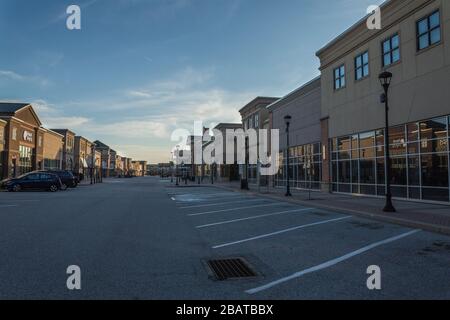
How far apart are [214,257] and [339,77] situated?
21050mm

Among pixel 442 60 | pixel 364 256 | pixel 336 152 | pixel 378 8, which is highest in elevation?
pixel 378 8

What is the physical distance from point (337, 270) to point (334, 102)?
21.0m

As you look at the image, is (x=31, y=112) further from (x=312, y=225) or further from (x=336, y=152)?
(x=312, y=225)

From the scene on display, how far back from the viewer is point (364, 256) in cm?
777

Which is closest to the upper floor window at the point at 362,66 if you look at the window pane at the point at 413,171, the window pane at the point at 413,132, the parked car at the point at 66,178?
the window pane at the point at 413,132

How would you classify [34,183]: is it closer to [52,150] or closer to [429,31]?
[429,31]

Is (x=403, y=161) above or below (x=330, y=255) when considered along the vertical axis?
above

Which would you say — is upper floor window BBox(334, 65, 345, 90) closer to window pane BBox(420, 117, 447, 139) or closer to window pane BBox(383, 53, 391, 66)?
window pane BBox(383, 53, 391, 66)

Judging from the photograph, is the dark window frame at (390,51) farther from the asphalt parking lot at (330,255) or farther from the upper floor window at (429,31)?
the asphalt parking lot at (330,255)

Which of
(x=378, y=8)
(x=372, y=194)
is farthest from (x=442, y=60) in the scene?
(x=372, y=194)

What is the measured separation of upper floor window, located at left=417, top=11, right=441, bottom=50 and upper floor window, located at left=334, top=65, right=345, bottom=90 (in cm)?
742

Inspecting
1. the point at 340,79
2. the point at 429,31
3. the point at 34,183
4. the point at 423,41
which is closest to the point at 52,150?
the point at 34,183

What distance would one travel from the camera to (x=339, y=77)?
25781mm

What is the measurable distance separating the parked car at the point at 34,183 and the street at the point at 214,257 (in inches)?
806
